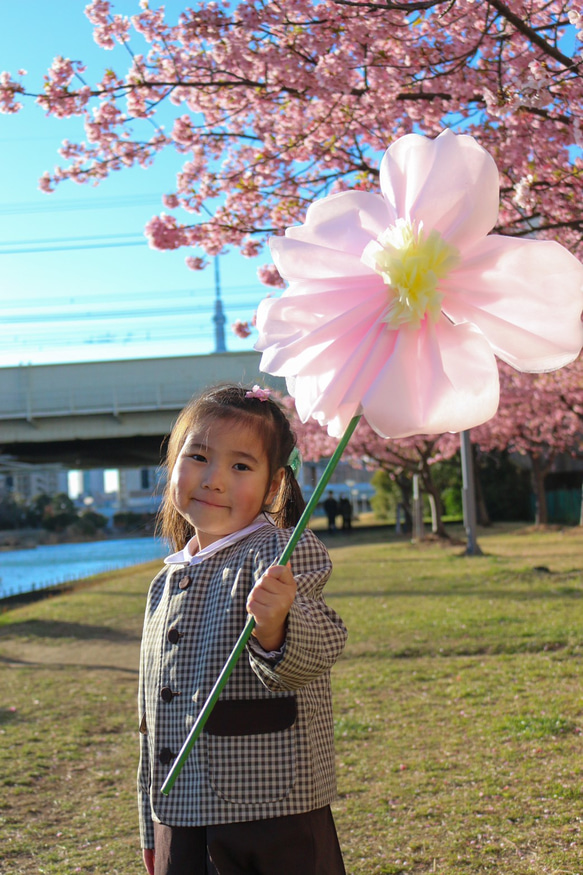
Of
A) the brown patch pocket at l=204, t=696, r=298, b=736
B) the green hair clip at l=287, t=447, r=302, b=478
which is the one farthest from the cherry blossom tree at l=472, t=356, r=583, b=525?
the brown patch pocket at l=204, t=696, r=298, b=736

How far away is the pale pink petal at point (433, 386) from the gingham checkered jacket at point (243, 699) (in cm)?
51

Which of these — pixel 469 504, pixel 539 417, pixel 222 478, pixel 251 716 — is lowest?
pixel 469 504

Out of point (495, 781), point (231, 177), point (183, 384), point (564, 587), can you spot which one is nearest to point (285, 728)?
point (495, 781)

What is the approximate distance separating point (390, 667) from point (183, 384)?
815 inches

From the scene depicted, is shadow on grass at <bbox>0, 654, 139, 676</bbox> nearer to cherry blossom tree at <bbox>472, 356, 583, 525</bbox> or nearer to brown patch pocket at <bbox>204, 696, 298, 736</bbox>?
brown patch pocket at <bbox>204, 696, 298, 736</bbox>

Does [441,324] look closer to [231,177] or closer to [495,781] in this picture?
[495,781]

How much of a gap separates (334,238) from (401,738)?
403cm

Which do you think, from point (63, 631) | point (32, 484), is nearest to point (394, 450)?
point (63, 631)

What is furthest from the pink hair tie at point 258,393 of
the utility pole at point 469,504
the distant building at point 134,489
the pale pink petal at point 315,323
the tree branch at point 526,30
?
the distant building at point 134,489

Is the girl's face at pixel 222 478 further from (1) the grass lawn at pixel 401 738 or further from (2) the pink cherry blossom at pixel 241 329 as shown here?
(2) the pink cherry blossom at pixel 241 329

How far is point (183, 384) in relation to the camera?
27.0 meters

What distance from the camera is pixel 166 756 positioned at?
1973 mm

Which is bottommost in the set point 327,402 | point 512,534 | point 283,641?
point 512,534

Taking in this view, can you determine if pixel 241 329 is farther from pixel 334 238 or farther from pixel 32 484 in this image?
pixel 32 484
